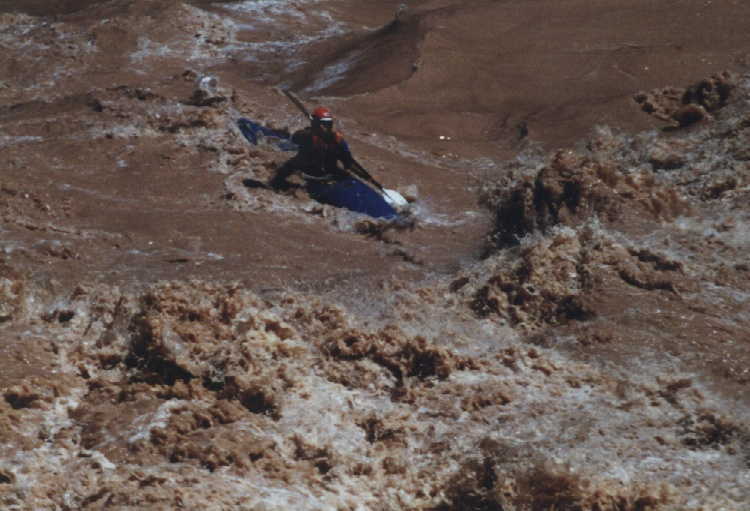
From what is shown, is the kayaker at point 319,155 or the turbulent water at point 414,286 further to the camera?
the kayaker at point 319,155

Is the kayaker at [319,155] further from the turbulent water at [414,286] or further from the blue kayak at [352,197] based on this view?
the turbulent water at [414,286]

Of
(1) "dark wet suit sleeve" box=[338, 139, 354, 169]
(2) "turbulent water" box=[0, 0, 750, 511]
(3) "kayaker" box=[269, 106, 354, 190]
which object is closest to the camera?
(2) "turbulent water" box=[0, 0, 750, 511]

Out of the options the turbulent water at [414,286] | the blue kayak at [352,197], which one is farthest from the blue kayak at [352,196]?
the turbulent water at [414,286]

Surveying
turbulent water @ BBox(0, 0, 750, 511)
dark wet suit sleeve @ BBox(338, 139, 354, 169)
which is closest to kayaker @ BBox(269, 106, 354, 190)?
dark wet suit sleeve @ BBox(338, 139, 354, 169)

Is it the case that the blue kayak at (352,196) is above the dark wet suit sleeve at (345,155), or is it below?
below

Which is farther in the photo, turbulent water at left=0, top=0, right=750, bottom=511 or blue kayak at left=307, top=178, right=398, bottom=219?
blue kayak at left=307, top=178, right=398, bottom=219

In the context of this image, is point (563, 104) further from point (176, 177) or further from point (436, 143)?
point (176, 177)

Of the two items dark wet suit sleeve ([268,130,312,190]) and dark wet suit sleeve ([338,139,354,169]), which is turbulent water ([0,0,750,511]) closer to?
dark wet suit sleeve ([268,130,312,190])

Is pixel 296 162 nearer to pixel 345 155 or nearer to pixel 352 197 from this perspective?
pixel 345 155
